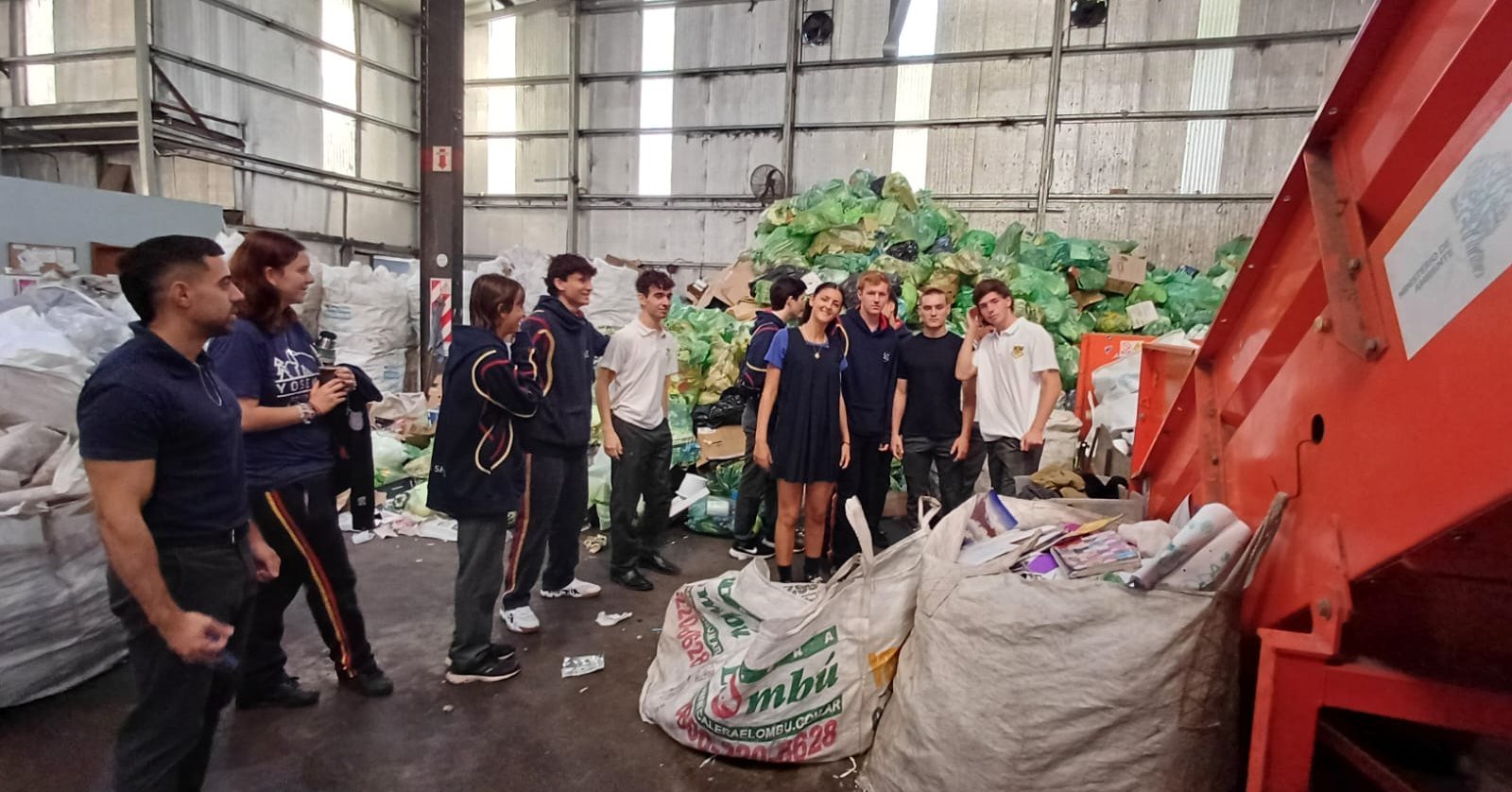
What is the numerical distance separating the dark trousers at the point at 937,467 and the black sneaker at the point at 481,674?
80.6 inches

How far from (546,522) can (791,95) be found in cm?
846

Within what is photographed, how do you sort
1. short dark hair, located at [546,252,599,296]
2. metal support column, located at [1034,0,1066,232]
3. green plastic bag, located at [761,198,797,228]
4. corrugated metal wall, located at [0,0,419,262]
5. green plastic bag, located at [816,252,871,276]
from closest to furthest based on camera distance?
short dark hair, located at [546,252,599,296] < green plastic bag, located at [816,252,871,276] < green plastic bag, located at [761,198,797,228] < metal support column, located at [1034,0,1066,232] < corrugated metal wall, located at [0,0,419,262]

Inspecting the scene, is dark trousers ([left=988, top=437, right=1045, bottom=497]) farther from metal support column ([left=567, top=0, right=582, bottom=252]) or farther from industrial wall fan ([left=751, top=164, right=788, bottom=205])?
metal support column ([left=567, top=0, right=582, bottom=252])

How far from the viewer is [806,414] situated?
306cm

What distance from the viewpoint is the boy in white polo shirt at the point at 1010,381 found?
3.33 m

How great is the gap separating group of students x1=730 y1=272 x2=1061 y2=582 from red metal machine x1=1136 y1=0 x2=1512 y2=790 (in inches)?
70.9

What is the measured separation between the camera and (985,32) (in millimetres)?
9031

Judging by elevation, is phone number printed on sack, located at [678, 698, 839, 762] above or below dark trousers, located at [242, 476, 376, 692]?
below

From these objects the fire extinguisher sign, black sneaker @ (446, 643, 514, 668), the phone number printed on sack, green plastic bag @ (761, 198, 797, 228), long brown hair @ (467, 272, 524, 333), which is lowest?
black sneaker @ (446, 643, 514, 668)

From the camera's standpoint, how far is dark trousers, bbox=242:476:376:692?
7.11 feet

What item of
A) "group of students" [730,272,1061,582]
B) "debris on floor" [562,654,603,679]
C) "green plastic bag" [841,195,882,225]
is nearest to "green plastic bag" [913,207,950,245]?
"green plastic bag" [841,195,882,225]

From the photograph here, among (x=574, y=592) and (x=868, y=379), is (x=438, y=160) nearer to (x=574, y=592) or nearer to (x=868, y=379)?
(x=574, y=592)

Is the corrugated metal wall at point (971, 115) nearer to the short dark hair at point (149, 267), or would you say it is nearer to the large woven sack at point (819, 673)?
the large woven sack at point (819, 673)

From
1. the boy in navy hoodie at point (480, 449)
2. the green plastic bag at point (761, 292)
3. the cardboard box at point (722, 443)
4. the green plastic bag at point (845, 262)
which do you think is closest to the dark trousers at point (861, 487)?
the cardboard box at point (722, 443)
